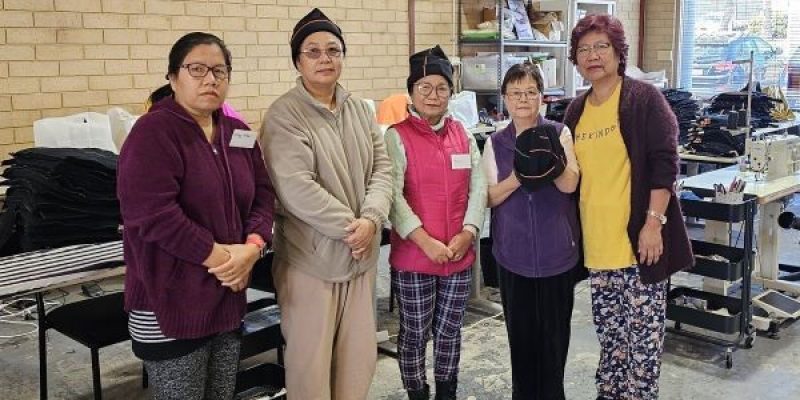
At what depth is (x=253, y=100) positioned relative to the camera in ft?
16.9

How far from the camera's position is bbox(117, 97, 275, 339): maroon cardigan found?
5.81ft

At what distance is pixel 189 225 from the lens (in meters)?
1.80

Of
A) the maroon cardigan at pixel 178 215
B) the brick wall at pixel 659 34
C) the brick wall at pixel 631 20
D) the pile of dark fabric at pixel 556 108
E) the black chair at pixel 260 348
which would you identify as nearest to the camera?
the maroon cardigan at pixel 178 215

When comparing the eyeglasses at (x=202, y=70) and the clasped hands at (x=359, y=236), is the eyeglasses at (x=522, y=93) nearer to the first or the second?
the clasped hands at (x=359, y=236)

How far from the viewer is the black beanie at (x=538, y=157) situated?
2266 millimetres

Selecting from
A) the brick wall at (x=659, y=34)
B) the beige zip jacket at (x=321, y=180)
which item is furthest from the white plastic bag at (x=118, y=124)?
the brick wall at (x=659, y=34)

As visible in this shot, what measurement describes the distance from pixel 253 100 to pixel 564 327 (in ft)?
10.9

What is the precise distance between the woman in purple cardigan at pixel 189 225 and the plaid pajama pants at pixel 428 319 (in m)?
0.65

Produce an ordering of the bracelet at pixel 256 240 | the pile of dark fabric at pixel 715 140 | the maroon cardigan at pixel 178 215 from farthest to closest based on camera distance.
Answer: the pile of dark fabric at pixel 715 140 → the bracelet at pixel 256 240 → the maroon cardigan at pixel 178 215

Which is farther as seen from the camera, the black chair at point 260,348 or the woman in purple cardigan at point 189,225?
the black chair at point 260,348

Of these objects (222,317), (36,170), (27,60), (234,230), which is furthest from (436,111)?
(27,60)

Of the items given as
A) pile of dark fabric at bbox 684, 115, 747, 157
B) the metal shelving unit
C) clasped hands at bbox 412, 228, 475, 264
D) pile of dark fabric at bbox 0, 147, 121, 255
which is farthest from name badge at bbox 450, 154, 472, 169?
the metal shelving unit

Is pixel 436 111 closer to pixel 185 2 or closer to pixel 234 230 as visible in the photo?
pixel 234 230

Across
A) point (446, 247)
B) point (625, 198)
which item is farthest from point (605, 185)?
point (446, 247)
